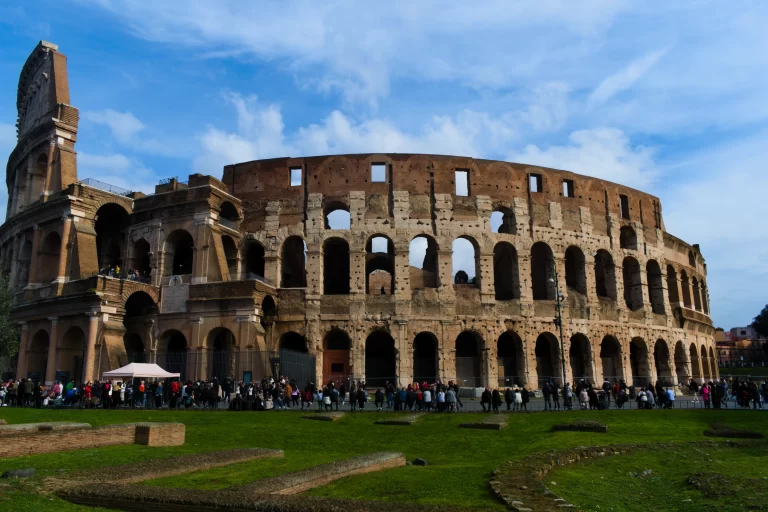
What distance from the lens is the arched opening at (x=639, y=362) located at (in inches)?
1403

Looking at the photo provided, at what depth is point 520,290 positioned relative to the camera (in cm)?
3216

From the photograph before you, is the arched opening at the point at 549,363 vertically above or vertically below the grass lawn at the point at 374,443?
above

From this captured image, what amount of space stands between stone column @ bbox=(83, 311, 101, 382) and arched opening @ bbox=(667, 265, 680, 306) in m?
33.7

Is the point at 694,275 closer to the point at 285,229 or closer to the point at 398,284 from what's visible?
the point at 398,284

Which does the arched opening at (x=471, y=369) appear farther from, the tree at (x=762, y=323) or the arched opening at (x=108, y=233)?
the tree at (x=762, y=323)

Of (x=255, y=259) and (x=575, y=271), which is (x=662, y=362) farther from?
(x=255, y=259)

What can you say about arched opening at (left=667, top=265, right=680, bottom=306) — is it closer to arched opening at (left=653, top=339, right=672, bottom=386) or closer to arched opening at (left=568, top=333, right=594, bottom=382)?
arched opening at (left=653, top=339, right=672, bottom=386)

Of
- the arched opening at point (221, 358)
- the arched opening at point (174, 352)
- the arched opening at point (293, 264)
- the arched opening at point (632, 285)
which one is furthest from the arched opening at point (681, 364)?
the arched opening at point (174, 352)

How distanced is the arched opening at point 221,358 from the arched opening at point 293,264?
165 inches

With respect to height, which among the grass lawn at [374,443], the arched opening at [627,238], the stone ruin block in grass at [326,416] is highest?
the arched opening at [627,238]

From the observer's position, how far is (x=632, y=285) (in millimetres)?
37031

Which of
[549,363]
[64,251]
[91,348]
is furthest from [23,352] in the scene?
[549,363]

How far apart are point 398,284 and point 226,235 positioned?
9186 millimetres

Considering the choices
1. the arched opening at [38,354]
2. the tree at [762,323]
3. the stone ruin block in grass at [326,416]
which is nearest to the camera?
the stone ruin block in grass at [326,416]
